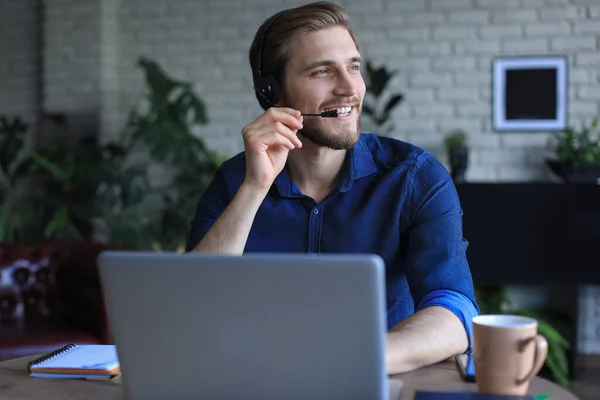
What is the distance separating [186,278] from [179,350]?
0.32 ft

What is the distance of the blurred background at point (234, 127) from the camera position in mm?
4086

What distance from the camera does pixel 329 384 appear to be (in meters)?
0.95

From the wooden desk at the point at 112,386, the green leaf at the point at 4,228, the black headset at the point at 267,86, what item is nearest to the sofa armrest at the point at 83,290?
the green leaf at the point at 4,228

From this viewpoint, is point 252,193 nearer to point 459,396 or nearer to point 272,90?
point 272,90

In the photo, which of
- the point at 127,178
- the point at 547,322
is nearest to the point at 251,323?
the point at 127,178

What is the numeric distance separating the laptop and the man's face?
3.06 ft

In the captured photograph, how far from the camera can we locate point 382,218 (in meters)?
1.81

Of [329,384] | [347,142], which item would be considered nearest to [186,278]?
[329,384]

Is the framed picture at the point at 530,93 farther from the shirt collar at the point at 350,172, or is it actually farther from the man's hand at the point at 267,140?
the man's hand at the point at 267,140

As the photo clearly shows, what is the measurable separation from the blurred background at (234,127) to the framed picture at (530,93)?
43mm

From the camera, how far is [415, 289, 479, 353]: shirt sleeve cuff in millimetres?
1457

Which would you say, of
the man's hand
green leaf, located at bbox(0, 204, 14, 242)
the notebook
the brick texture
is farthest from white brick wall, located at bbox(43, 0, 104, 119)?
the notebook

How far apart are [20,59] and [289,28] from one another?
413 centimetres

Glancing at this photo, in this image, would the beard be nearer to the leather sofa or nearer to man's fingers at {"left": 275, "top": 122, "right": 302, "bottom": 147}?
man's fingers at {"left": 275, "top": 122, "right": 302, "bottom": 147}
